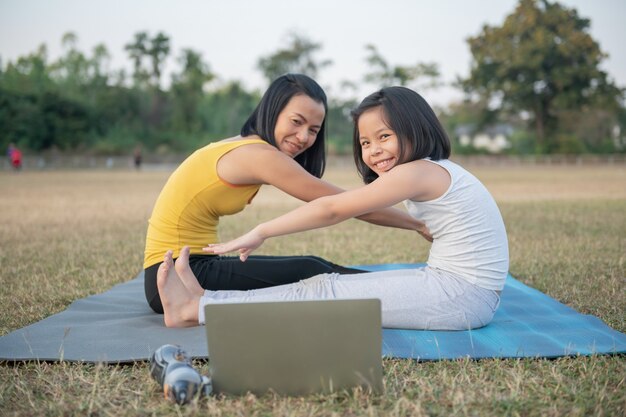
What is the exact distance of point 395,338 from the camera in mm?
2830

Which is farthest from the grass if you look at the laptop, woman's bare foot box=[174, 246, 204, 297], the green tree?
the green tree

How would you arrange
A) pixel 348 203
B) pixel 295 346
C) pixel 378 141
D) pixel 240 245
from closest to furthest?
pixel 295 346 < pixel 240 245 < pixel 348 203 < pixel 378 141

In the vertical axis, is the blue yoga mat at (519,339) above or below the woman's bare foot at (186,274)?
below

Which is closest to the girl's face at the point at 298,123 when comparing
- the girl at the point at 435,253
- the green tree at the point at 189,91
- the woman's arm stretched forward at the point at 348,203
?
the girl at the point at 435,253

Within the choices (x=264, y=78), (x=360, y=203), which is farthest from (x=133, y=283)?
(x=264, y=78)

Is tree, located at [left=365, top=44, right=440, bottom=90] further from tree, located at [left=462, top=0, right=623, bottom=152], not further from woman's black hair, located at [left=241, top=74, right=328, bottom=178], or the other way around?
woman's black hair, located at [left=241, top=74, right=328, bottom=178]

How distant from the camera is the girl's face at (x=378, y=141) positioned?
2912 millimetres

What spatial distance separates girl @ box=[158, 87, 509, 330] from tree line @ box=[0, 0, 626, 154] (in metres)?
41.4

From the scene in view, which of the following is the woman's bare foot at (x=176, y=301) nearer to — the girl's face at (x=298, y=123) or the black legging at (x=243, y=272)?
the black legging at (x=243, y=272)

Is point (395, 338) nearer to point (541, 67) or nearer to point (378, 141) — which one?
point (378, 141)

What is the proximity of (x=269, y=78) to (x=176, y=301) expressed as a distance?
56.6m

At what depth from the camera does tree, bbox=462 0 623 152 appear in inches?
1642

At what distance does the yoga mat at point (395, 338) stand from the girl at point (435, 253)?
113 millimetres

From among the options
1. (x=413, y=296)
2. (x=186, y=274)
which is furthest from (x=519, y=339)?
(x=186, y=274)
